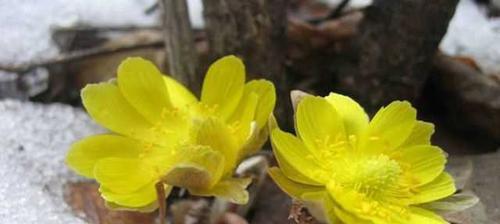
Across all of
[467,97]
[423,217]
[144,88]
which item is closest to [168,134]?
[144,88]

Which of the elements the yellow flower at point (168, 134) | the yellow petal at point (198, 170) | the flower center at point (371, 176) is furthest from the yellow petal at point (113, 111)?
the flower center at point (371, 176)

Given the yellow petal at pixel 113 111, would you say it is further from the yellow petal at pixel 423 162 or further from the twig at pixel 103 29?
the twig at pixel 103 29

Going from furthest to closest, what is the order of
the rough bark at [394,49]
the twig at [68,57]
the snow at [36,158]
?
the twig at [68,57], the rough bark at [394,49], the snow at [36,158]

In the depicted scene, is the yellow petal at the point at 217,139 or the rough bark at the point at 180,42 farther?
the rough bark at the point at 180,42

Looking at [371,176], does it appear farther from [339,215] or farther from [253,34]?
[253,34]

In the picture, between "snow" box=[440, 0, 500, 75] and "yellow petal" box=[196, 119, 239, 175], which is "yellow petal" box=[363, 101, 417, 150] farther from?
"snow" box=[440, 0, 500, 75]

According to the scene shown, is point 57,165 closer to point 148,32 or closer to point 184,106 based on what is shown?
point 184,106

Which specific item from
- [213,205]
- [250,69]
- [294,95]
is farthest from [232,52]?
[294,95]
